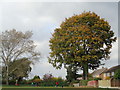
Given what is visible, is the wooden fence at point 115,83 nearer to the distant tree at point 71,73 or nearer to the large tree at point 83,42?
the large tree at point 83,42

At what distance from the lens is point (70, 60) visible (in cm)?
4756

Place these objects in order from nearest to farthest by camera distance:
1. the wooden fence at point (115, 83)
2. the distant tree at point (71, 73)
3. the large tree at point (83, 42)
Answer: the wooden fence at point (115, 83) → the large tree at point (83, 42) → the distant tree at point (71, 73)

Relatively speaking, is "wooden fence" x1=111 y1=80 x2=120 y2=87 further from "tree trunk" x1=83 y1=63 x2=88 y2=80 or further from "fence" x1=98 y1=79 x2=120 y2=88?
"tree trunk" x1=83 y1=63 x2=88 y2=80

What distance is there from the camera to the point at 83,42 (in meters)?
46.1

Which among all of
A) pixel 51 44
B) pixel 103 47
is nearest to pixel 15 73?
pixel 51 44

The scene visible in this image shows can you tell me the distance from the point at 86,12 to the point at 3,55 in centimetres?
2306

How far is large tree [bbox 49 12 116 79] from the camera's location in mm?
45906

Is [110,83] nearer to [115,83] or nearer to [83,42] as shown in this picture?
[115,83]

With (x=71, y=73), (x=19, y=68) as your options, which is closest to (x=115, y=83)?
(x=71, y=73)

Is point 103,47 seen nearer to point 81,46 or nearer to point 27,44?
point 81,46

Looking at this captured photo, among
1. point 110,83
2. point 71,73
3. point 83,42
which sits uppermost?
point 83,42

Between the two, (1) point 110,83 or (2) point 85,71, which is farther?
(2) point 85,71

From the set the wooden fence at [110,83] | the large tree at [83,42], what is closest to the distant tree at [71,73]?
the large tree at [83,42]

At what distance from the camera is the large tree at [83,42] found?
45.9 meters
